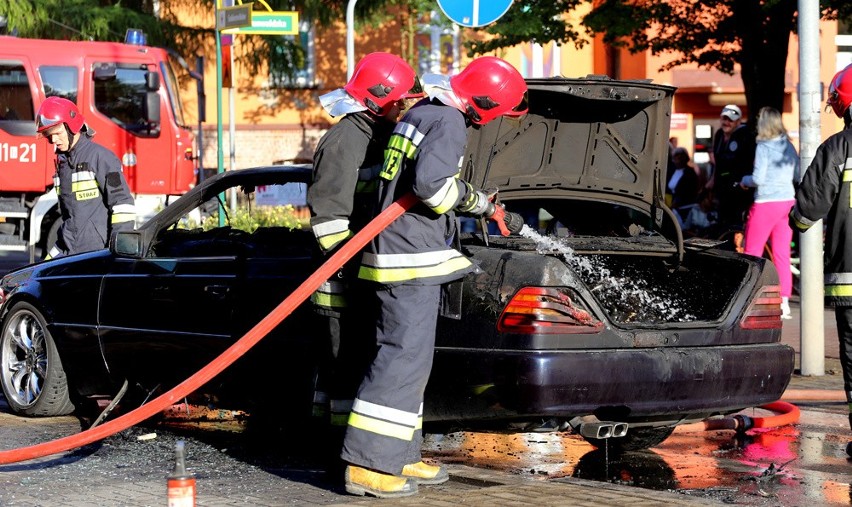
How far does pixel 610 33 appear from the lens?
1947 centimetres

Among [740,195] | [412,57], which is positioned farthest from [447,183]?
[412,57]

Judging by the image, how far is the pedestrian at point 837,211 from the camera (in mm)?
7250

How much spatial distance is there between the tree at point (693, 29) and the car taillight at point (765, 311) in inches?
450

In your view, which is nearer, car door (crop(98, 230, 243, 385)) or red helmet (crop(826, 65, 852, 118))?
car door (crop(98, 230, 243, 385))

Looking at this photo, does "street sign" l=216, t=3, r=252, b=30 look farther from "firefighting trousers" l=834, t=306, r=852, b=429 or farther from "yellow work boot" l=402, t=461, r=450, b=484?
"yellow work boot" l=402, t=461, r=450, b=484

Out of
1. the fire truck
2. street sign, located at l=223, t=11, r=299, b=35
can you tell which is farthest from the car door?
the fire truck

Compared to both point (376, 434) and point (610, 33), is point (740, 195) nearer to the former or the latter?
point (610, 33)

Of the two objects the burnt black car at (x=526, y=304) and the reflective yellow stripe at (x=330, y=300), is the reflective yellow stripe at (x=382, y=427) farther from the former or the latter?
the reflective yellow stripe at (x=330, y=300)

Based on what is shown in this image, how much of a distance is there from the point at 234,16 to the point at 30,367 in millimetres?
7702

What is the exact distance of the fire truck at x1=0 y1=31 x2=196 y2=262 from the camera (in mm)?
18375

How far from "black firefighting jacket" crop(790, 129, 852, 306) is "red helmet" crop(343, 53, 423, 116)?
88.5 inches

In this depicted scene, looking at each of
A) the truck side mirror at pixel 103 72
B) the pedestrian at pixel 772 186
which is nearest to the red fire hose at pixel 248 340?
the pedestrian at pixel 772 186

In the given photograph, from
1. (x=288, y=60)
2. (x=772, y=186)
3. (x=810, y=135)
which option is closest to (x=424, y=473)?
(x=810, y=135)

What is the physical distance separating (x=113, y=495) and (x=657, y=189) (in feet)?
10.5
